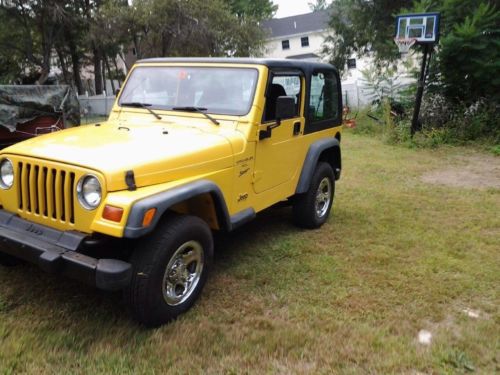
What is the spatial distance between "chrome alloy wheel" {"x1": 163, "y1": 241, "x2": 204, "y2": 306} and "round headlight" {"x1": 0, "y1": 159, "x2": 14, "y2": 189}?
4.21 ft

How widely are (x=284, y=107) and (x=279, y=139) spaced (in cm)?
41

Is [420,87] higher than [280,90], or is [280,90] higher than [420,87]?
[280,90]

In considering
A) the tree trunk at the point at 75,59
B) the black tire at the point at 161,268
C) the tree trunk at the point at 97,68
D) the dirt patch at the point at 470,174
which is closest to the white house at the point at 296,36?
the tree trunk at the point at 97,68

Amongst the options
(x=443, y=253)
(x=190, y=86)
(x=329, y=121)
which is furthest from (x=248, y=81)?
(x=443, y=253)

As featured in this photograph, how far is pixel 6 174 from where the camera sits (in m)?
3.31

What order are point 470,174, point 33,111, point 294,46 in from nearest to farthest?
point 470,174, point 33,111, point 294,46

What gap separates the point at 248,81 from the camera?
4.02m

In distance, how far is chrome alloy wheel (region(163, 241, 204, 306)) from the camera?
3180mm

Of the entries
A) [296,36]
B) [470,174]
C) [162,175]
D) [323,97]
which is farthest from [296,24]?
[162,175]

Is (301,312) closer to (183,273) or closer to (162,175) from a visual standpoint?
(183,273)

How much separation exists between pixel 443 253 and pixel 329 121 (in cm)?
187

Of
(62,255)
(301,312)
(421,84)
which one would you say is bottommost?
(301,312)

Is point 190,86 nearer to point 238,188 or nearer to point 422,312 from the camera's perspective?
point 238,188

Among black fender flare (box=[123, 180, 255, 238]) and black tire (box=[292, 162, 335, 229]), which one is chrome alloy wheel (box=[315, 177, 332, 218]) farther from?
black fender flare (box=[123, 180, 255, 238])
